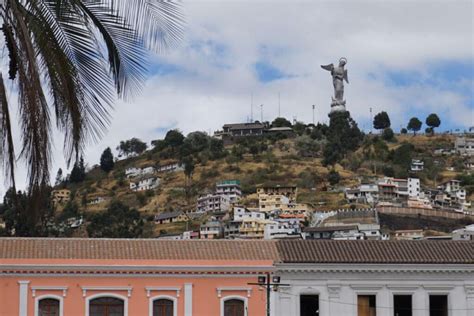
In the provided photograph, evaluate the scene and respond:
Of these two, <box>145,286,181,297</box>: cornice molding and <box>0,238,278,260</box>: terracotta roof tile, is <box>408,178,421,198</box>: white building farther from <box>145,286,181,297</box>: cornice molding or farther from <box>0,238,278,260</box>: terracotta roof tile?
<box>145,286,181,297</box>: cornice molding

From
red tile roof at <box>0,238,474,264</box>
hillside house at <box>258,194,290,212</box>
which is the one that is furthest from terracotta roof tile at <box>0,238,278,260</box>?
hillside house at <box>258,194,290,212</box>

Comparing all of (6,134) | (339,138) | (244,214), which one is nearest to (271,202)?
(244,214)

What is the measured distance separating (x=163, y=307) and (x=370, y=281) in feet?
22.3

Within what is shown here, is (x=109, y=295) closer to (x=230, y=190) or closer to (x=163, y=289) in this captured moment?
(x=163, y=289)

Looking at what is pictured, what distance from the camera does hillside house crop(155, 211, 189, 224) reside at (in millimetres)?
163512

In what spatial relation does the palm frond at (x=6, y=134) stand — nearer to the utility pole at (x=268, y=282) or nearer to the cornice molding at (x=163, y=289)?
the utility pole at (x=268, y=282)

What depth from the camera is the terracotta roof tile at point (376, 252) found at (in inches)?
1447

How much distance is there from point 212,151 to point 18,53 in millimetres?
184919

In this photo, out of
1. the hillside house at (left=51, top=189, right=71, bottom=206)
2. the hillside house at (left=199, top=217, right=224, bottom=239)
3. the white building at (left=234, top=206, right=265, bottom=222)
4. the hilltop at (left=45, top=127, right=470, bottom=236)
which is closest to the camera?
the hillside house at (left=199, top=217, right=224, bottom=239)

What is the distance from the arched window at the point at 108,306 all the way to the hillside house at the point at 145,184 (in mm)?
151732

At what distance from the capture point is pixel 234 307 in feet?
119

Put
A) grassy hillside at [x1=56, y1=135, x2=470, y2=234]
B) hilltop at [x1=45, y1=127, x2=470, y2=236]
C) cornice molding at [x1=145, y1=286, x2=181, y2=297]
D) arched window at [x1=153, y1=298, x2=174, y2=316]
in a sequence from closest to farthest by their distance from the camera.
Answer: cornice molding at [x1=145, y1=286, x2=181, y2=297], arched window at [x1=153, y1=298, x2=174, y2=316], grassy hillside at [x1=56, y1=135, x2=470, y2=234], hilltop at [x1=45, y1=127, x2=470, y2=236]

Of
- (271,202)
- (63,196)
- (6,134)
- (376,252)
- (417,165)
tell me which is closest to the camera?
(6,134)

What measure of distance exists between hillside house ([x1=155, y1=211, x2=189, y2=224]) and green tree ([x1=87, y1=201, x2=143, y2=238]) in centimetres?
1233
